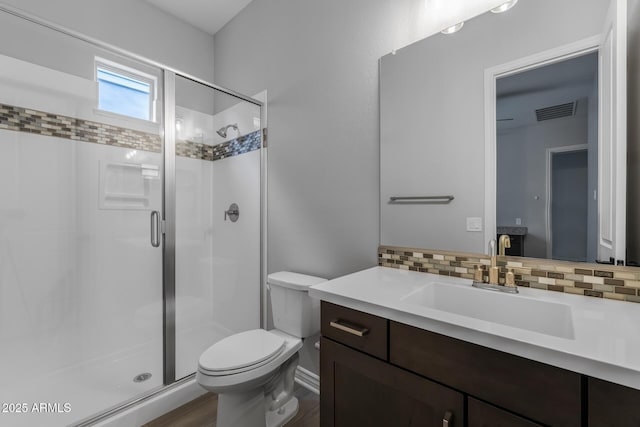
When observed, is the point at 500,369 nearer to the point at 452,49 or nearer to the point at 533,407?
the point at 533,407

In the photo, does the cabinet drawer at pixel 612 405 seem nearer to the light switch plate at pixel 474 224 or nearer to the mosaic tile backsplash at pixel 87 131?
the light switch plate at pixel 474 224

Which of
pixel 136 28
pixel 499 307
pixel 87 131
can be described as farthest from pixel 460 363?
pixel 136 28

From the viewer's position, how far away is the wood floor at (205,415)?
161 cm

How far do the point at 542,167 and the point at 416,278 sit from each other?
0.63m

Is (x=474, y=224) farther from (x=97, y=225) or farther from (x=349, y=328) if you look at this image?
(x=97, y=225)

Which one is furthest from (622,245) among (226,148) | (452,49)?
(226,148)

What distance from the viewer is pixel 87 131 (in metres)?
1.85

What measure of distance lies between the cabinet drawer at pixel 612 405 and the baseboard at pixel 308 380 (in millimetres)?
1534

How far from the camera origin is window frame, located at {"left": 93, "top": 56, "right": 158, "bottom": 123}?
190 cm

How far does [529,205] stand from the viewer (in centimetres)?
111

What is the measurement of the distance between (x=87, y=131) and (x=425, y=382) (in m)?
2.28

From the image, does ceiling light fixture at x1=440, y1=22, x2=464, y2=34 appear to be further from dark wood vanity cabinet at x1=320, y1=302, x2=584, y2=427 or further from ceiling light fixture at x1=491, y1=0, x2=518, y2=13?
dark wood vanity cabinet at x1=320, y1=302, x2=584, y2=427

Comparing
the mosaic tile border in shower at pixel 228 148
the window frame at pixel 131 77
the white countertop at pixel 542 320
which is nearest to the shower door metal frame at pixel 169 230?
the window frame at pixel 131 77

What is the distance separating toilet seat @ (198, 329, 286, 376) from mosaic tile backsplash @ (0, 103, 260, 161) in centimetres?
125
